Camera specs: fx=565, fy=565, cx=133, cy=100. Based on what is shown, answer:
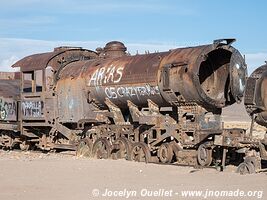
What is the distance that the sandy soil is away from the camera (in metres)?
10.7

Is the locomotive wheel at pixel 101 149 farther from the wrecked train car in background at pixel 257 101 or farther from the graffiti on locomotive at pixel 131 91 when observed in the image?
the wrecked train car in background at pixel 257 101

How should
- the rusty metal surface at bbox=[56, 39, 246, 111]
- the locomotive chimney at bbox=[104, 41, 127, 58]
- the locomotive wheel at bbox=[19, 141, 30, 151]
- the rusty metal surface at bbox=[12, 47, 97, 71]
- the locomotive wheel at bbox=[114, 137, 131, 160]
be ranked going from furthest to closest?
the locomotive wheel at bbox=[19, 141, 30, 151]
the rusty metal surface at bbox=[12, 47, 97, 71]
the locomotive chimney at bbox=[104, 41, 127, 58]
the locomotive wheel at bbox=[114, 137, 131, 160]
the rusty metal surface at bbox=[56, 39, 246, 111]

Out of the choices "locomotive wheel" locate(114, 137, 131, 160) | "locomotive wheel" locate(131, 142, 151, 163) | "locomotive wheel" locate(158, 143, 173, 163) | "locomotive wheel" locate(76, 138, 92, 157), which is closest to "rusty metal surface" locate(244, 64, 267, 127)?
"locomotive wheel" locate(158, 143, 173, 163)

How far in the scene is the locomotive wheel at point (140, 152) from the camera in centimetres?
1661

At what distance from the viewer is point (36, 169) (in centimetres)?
1477

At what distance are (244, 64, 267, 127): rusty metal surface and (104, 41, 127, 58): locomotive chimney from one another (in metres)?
8.00

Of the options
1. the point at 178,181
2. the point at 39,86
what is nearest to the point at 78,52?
the point at 39,86

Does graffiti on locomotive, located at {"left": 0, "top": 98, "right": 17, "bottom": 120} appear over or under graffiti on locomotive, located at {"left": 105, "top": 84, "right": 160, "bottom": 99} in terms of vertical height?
under

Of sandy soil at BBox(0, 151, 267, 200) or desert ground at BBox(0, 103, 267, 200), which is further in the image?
sandy soil at BBox(0, 151, 267, 200)

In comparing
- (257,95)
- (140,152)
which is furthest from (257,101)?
(140,152)

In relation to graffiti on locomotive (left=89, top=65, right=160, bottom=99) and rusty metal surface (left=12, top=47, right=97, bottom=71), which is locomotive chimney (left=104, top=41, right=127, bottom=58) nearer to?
rusty metal surface (left=12, top=47, right=97, bottom=71)

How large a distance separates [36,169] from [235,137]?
5240 mm

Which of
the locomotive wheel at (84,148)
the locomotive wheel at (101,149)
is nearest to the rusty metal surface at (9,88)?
the locomotive wheel at (84,148)

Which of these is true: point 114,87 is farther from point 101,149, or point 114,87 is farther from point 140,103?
point 101,149
